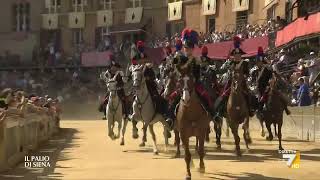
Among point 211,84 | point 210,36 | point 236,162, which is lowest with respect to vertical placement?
point 236,162

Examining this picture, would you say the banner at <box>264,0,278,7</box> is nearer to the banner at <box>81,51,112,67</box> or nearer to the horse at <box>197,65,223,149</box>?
the banner at <box>81,51,112,67</box>

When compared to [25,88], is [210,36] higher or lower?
higher

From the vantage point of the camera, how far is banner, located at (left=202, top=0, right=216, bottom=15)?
55.0m

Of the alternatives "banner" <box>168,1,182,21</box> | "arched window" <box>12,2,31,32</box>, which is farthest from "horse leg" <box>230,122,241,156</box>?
"arched window" <box>12,2,31,32</box>

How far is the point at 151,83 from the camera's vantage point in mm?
18469

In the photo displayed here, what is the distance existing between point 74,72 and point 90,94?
484 cm

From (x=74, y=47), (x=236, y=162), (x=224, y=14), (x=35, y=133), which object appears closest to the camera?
(x=236, y=162)

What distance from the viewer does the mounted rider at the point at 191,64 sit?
13.1m

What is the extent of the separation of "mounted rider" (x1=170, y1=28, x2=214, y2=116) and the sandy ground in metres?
1.72

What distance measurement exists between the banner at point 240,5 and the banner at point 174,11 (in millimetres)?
8032

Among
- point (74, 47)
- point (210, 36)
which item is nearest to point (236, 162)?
point (210, 36)

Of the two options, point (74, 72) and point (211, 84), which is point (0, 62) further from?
point (211, 84)

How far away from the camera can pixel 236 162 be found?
15.5 m

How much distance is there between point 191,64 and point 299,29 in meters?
17.6
